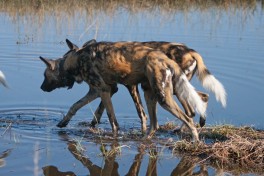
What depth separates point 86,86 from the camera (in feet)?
30.3

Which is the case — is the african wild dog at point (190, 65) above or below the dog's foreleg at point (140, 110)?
above

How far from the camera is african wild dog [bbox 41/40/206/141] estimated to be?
20.8ft

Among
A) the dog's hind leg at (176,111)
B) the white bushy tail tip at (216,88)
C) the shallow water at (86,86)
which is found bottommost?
the shallow water at (86,86)

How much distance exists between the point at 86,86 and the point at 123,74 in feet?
8.35

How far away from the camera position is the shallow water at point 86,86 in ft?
19.6

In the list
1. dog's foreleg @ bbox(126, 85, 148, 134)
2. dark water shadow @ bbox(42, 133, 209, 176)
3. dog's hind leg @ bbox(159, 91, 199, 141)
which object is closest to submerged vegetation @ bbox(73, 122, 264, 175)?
dark water shadow @ bbox(42, 133, 209, 176)

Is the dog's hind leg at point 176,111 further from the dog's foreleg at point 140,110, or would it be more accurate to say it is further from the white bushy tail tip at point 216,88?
the dog's foreleg at point 140,110

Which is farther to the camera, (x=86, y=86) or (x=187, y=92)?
(x=86, y=86)

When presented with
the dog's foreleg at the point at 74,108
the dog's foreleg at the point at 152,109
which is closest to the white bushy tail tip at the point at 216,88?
the dog's foreleg at the point at 152,109

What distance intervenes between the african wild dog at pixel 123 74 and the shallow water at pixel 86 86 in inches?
18.1

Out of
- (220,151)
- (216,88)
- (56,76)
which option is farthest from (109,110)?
(220,151)

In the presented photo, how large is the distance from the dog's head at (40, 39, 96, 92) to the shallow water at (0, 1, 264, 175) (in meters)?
0.40

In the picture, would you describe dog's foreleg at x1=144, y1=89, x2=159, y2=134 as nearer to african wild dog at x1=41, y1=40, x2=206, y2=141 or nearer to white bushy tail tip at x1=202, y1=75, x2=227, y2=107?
african wild dog at x1=41, y1=40, x2=206, y2=141

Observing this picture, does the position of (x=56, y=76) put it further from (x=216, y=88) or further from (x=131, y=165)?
(x=131, y=165)
